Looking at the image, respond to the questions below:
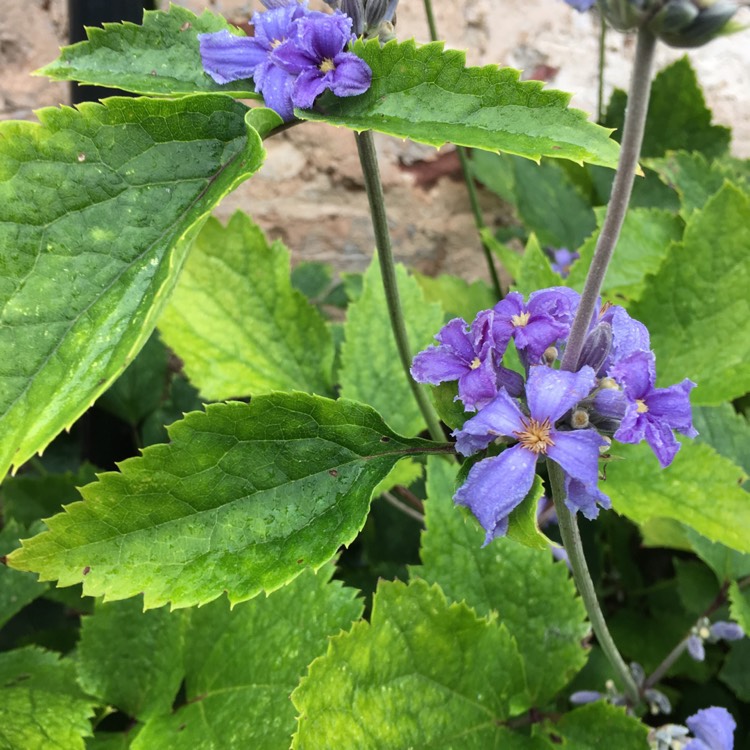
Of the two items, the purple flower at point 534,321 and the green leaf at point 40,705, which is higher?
the purple flower at point 534,321

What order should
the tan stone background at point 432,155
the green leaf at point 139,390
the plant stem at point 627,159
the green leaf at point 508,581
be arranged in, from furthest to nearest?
the tan stone background at point 432,155
the green leaf at point 139,390
the green leaf at point 508,581
the plant stem at point 627,159

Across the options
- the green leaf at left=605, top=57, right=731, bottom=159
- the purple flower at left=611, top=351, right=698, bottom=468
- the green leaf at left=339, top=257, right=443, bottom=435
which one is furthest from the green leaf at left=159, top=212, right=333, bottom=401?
the green leaf at left=605, top=57, right=731, bottom=159

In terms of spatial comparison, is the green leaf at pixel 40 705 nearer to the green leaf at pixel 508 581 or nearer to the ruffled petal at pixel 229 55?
the green leaf at pixel 508 581

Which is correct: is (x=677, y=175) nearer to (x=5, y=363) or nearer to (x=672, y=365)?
(x=672, y=365)

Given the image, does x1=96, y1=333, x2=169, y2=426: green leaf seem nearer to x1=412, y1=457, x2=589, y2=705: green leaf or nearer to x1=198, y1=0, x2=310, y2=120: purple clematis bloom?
x1=412, y1=457, x2=589, y2=705: green leaf

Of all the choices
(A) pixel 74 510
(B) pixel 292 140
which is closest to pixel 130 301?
(A) pixel 74 510

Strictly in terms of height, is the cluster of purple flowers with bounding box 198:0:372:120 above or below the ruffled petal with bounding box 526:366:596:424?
above

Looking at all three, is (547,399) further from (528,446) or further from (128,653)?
(128,653)

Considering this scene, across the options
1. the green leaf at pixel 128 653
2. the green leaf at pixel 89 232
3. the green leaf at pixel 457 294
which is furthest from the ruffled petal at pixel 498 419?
the green leaf at pixel 457 294
